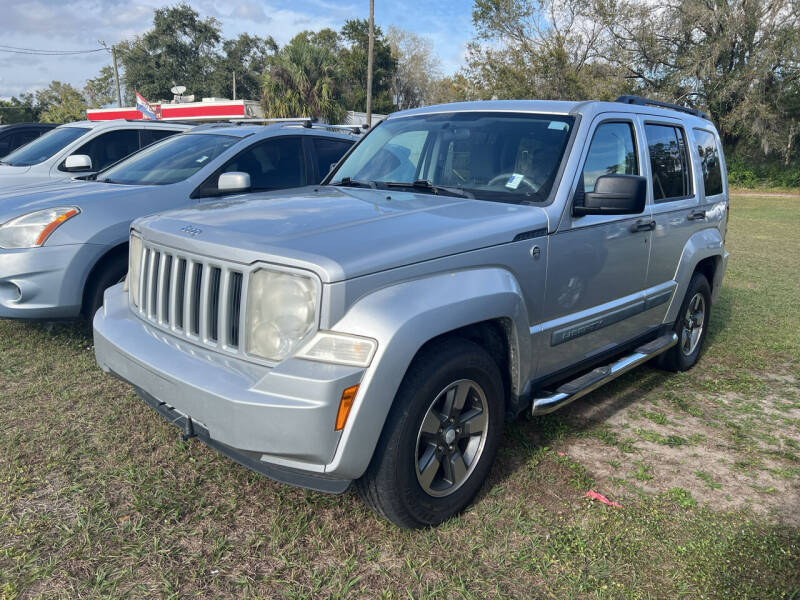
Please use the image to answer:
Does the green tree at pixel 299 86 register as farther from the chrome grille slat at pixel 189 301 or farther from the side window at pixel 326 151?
the chrome grille slat at pixel 189 301

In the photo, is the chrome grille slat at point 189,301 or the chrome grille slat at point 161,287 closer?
the chrome grille slat at point 189,301

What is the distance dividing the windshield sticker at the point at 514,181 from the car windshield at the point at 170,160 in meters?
3.04

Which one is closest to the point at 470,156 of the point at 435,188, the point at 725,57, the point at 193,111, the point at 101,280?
the point at 435,188

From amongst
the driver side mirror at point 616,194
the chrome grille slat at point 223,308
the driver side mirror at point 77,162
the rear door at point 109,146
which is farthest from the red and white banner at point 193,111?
the chrome grille slat at point 223,308

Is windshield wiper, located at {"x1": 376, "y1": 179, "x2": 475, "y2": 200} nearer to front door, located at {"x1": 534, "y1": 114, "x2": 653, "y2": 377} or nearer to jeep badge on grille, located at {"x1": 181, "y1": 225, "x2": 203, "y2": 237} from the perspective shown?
front door, located at {"x1": 534, "y1": 114, "x2": 653, "y2": 377}

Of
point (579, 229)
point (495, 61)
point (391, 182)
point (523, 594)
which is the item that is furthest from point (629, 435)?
Result: point (495, 61)

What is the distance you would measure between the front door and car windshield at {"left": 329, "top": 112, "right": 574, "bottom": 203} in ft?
0.73

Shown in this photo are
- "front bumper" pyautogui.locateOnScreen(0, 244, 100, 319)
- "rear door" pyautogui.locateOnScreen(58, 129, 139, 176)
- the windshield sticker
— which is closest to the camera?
the windshield sticker

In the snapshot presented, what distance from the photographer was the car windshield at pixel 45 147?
7.68m

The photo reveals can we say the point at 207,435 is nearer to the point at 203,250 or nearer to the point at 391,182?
the point at 203,250

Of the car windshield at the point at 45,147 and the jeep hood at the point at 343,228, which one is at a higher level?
the car windshield at the point at 45,147

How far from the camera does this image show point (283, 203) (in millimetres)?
3139

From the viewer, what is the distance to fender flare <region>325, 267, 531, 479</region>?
7.28ft

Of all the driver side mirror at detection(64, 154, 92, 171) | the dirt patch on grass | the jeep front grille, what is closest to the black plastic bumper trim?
the jeep front grille
